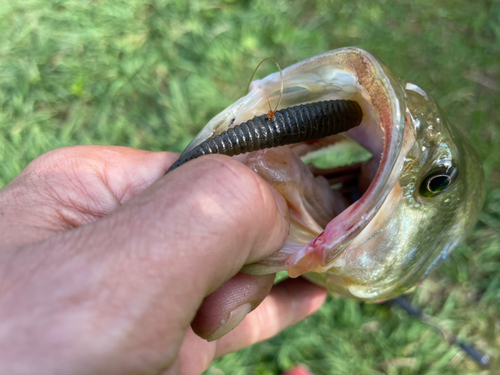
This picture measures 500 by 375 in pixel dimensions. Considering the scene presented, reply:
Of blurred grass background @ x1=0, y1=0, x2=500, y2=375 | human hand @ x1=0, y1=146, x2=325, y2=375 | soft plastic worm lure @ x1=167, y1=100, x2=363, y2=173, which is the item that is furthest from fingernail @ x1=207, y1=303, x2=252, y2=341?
blurred grass background @ x1=0, y1=0, x2=500, y2=375

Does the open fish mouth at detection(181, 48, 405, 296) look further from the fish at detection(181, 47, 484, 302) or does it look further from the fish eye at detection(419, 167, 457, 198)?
the fish eye at detection(419, 167, 457, 198)

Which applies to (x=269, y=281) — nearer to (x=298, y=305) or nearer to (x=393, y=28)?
(x=298, y=305)

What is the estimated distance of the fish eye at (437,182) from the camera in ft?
4.41

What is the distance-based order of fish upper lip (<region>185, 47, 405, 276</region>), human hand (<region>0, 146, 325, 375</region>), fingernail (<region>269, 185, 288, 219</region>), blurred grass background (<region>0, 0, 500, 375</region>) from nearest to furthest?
human hand (<region>0, 146, 325, 375</region>), fish upper lip (<region>185, 47, 405, 276</region>), fingernail (<region>269, 185, 288, 219</region>), blurred grass background (<region>0, 0, 500, 375</region>)

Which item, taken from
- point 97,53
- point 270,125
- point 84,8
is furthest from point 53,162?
point 84,8

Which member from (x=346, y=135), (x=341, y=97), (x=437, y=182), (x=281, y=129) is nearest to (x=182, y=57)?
(x=346, y=135)

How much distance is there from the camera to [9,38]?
3.44 metres

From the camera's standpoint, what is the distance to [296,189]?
55.8 inches

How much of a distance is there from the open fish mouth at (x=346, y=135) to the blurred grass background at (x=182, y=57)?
193 centimetres

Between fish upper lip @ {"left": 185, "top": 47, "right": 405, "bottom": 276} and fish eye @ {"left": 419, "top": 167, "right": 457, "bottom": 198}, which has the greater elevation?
fish upper lip @ {"left": 185, "top": 47, "right": 405, "bottom": 276}

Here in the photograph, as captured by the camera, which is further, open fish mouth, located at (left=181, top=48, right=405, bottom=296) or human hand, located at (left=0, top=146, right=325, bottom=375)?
open fish mouth, located at (left=181, top=48, right=405, bottom=296)

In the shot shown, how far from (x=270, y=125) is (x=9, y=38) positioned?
3.44 metres

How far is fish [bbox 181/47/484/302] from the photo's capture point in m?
1.16

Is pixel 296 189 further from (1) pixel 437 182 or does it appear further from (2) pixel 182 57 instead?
(2) pixel 182 57
